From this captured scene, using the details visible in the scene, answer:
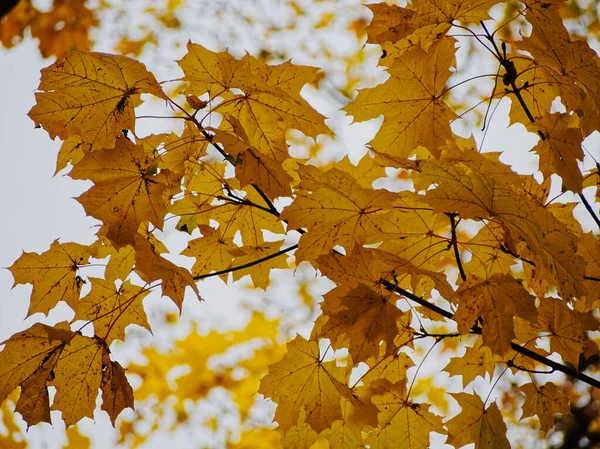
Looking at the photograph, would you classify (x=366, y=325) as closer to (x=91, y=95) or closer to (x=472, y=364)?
(x=472, y=364)

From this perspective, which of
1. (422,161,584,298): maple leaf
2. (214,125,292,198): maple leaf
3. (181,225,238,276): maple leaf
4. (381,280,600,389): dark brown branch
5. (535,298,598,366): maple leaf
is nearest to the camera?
(422,161,584,298): maple leaf

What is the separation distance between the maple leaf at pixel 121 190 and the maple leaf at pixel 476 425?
0.97 meters

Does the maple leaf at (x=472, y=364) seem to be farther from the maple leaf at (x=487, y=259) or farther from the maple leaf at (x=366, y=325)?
the maple leaf at (x=366, y=325)

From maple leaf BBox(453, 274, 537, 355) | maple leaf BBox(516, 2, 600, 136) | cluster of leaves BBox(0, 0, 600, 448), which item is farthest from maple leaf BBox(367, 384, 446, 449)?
maple leaf BBox(516, 2, 600, 136)

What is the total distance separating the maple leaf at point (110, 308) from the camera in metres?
1.58

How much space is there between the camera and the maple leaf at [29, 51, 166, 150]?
4.32 feet

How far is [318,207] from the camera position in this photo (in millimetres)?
1311

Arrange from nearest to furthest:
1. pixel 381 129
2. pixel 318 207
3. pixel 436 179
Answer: pixel 436 179 → pixel 318 207 → pixel 381 129

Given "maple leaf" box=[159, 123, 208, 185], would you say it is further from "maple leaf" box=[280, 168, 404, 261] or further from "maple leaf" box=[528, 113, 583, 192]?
"maple leaf" box=[528, 113, 583, 192]

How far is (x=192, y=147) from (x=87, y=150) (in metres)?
0.29

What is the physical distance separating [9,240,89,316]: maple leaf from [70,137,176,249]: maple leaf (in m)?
0.37

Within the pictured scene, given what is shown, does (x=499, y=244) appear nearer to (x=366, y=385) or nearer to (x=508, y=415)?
(x=366, y=385)

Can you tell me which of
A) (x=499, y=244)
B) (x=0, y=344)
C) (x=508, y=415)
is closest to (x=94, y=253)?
(x=0, y=344)

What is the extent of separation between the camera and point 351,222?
4.44 ft
